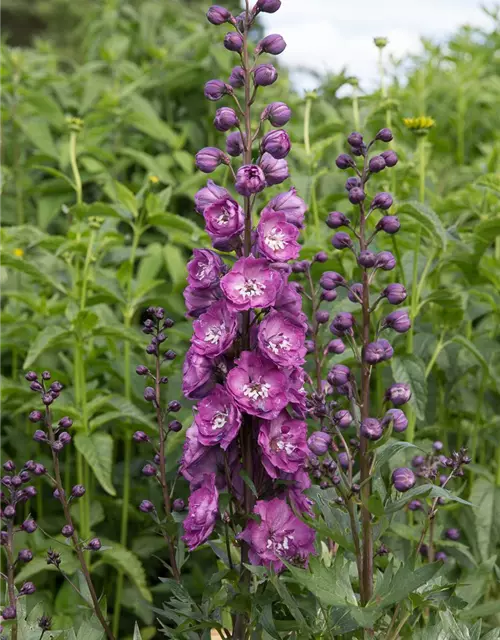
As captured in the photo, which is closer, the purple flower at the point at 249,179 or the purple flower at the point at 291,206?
the purple flower at the point at 249,179

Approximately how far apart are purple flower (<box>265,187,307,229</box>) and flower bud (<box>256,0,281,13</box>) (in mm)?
427

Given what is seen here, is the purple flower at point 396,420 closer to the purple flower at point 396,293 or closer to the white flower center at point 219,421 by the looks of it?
the purple flower at point 396,293

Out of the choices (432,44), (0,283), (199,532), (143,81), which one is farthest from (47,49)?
(199,532)

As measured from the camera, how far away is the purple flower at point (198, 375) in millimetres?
1998

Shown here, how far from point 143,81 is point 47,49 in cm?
214

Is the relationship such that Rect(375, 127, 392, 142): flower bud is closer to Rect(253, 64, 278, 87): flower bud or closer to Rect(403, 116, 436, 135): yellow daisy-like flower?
Rect(253, 64, 278, 87): flower bud

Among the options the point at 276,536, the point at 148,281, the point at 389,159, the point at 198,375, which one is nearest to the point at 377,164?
the point at 389,159

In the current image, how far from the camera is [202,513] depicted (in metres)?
1.99

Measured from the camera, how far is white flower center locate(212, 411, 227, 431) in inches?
78.5

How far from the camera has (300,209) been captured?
211cm

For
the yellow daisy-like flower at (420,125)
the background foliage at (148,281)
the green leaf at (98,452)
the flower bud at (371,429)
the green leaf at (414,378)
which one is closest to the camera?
the flower bud at (371,429)

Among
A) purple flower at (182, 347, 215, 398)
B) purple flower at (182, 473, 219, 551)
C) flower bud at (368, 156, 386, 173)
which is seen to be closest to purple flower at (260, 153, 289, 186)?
flower bud at (368, 156, 386, 173)

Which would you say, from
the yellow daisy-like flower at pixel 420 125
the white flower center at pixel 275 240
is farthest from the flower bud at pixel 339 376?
the yellow daisy-like flower at pixel 420 125

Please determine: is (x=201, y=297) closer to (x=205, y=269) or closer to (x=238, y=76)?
(x=205, y=269)
